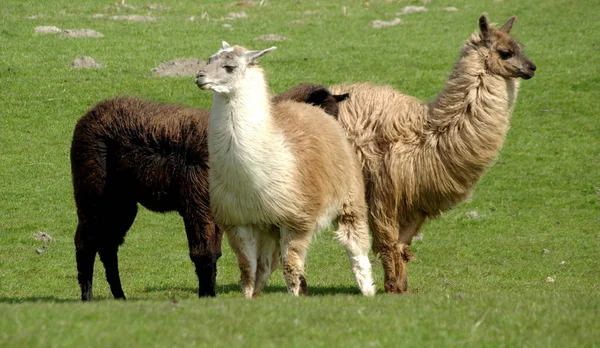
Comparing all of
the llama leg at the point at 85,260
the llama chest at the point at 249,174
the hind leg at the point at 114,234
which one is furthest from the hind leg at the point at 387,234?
the llama leg at the point at 85,260

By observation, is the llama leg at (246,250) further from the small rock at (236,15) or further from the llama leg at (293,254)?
the small rock at (236,15)

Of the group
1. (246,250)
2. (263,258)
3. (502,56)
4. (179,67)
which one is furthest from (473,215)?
(179,67)

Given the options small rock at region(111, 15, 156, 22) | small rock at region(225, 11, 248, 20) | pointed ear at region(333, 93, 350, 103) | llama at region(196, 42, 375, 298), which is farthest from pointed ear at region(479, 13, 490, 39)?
small rock at region(225, 11, 248, 20)

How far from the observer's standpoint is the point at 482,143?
10773 millimetres

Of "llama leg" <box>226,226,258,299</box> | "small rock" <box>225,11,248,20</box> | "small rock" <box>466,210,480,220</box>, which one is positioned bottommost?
"small rock" <box>225,11,248,20</box>

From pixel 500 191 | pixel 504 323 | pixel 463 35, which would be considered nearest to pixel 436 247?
pixel 500 191

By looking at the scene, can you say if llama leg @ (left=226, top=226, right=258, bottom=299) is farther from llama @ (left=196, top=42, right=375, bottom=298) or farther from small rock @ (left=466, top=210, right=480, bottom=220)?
small rock @ (left=466, top=210, right=480, bottom=220)

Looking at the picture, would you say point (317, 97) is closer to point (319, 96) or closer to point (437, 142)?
point (319, 96)

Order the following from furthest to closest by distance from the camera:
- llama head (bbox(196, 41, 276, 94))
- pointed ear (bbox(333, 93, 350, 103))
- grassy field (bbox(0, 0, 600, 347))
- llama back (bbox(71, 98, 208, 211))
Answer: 1. pointed ear (bbox(333, 93, 350, 103))
2. llama back (bbox(71, 98, 208, 211))
3. llama head (bbox(196, 41, 276, 94))
4. grassy field (bbox(0, 0, 600, 347))

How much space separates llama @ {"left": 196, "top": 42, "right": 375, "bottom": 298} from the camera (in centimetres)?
862

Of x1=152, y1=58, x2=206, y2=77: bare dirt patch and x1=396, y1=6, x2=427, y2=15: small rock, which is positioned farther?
x1=396, y1=6, x2=427, y2=15: small rock

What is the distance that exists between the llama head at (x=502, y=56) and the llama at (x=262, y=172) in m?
2.31

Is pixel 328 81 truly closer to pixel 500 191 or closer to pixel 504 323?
pixel 500 191

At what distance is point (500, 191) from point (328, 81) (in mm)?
5964
